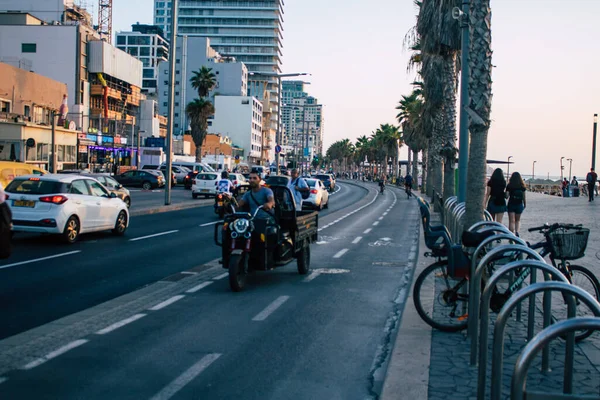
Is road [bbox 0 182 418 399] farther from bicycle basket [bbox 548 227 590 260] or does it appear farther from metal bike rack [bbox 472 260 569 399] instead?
bicycle basket [bbox 548 227 590 260]

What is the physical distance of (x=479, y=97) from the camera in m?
12.0

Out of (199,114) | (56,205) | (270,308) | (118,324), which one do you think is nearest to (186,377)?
(118,324)

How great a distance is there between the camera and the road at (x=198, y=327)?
235 inches

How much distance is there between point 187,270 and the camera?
510 inches

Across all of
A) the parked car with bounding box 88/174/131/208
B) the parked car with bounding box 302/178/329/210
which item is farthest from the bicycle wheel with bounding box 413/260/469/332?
the parked car with bounding box 302/178/329/210

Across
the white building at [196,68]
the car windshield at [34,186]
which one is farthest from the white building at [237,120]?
the car windshield at [34,186]

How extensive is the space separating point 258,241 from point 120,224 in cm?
930

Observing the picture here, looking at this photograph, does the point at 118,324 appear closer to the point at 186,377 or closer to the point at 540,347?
the point at 186,377

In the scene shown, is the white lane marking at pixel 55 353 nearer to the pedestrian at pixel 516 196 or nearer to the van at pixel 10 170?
the pedestrian at pixel 516 196

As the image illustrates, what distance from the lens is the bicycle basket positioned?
7301 mm

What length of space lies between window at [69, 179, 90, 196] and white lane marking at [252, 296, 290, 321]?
29.1 feet

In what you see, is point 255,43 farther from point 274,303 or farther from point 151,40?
point 274,303

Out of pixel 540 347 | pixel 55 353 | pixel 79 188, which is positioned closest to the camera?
pixel 540 347

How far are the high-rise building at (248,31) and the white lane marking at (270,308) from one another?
156m
